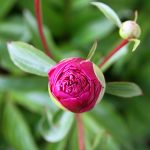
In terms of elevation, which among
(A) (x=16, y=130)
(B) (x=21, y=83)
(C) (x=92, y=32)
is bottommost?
(A) (x=16, y=130)

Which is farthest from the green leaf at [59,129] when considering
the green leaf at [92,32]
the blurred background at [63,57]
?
the green leaf at [92,32]

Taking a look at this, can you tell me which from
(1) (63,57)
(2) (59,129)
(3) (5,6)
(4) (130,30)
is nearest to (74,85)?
(4) (130,30)

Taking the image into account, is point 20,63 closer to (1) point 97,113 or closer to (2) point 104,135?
(2) point 104,135

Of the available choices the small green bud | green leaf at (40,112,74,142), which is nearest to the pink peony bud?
the small green bud

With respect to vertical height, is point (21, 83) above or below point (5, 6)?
below

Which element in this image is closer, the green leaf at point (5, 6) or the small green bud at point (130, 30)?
the small green bud at point (130, 30)

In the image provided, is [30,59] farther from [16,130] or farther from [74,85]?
[16,130]

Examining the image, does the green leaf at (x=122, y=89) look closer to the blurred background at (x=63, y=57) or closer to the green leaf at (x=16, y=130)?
the blurred background at (x=63, y=57)
